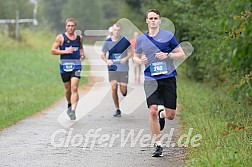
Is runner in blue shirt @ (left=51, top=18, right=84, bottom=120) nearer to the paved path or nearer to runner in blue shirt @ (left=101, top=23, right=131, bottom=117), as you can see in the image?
the paved path

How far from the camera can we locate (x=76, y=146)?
10281mm

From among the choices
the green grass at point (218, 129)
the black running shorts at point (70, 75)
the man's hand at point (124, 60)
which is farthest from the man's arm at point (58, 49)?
the green grass at point (218, 129)

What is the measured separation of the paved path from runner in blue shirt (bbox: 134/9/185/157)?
2.23 ft

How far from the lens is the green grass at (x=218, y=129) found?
7.87 metres

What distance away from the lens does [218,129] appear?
10781mm

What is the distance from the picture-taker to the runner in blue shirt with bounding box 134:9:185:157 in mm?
9672

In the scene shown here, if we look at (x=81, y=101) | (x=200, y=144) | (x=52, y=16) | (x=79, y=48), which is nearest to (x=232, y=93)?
(x=200, y=144)

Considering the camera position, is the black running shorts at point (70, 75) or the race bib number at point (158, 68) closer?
the race bib number at point (158, 68)

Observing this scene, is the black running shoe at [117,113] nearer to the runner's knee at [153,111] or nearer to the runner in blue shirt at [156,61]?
the runner in blue shirt at [156,61]

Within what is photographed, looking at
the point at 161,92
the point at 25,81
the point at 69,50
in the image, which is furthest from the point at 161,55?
the point at 25,81

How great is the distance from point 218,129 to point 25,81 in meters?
14.4

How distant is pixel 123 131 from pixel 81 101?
6.45 meters

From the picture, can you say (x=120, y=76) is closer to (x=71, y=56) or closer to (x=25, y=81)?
(x=71, y=56)

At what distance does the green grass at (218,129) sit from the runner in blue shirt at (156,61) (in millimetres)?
825
